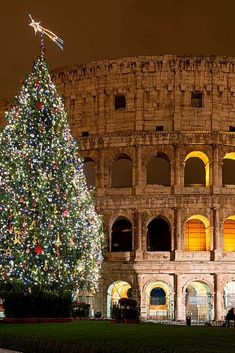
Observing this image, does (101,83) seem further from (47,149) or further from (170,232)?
(47,149)

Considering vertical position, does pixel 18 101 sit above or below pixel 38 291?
above

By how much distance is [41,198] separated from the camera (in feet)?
86.1

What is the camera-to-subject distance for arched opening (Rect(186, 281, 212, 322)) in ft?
129

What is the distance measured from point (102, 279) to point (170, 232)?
4756mm

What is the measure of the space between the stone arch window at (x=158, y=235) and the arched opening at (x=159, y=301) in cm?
233

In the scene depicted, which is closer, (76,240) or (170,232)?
(76,240)

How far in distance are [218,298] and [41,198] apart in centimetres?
1619

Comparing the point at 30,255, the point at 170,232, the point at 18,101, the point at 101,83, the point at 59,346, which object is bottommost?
the point at 59,346

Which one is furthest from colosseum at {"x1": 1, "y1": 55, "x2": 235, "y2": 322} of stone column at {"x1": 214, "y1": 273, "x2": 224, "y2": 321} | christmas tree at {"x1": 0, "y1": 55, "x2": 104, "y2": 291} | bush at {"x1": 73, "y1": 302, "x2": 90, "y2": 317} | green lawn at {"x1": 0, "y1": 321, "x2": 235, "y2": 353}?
green lawn at {"x1": 0, "y1": 321, "x2": 235, "y2": 353}

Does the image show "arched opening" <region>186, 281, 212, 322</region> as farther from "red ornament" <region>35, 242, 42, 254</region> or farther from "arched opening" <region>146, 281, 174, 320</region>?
"red ornament" <region>35, 242, 42, 254</region>

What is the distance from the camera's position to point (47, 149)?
88.6 feet

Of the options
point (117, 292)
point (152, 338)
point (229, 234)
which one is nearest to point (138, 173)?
point (229, 234)

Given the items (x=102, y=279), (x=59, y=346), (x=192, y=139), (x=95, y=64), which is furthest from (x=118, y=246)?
(x=59, y=346)

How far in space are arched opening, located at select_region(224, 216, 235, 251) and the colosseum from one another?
71 millimetres
